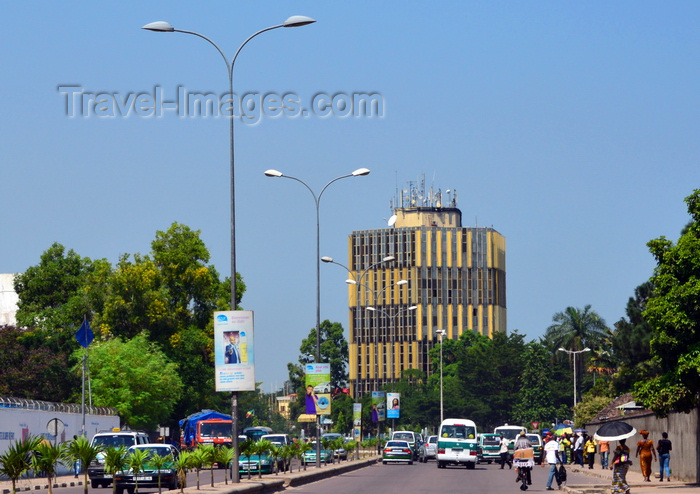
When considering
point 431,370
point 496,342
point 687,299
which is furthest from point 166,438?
point 431,370

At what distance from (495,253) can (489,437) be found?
107 m

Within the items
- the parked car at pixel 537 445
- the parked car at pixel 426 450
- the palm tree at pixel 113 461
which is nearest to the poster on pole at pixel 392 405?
the parked car at pixel 426 450

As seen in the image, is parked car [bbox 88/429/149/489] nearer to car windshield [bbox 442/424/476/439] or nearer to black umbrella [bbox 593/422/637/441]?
black umbrella [bbox 593/422/637/441]

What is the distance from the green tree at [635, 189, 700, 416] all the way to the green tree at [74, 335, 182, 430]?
44.3 meters

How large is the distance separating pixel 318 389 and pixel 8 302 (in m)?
69.5

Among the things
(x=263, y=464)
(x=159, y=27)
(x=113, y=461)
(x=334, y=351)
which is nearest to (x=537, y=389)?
(x=334, y=351)

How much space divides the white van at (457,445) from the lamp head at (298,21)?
27.9 meters

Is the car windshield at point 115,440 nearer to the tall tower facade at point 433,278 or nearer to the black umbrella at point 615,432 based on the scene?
the black umbrella at point 615,432

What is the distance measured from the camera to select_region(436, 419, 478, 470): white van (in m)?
52.9

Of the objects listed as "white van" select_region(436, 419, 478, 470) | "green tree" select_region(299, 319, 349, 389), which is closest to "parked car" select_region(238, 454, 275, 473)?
"white van" select_region(436, 419, 478, 470)

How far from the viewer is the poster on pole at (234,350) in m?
29.7

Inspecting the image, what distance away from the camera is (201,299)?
7656 centimetres

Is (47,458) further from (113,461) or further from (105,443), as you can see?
(105,443)

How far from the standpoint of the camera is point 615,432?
30156mm
